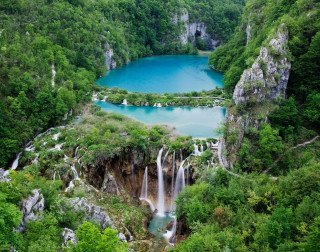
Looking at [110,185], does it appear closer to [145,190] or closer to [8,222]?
[145,190]

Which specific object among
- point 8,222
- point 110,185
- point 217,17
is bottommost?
point 110,185

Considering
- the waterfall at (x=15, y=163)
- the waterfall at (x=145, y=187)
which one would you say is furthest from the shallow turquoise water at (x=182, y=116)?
the waterfall at (x=15, y=163)

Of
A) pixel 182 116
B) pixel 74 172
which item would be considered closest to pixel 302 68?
pixel 182 116

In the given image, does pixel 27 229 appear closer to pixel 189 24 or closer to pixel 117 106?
pixel 117 106

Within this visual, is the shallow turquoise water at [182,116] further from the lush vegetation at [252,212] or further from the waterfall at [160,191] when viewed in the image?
the lush vegetation at [252,212]

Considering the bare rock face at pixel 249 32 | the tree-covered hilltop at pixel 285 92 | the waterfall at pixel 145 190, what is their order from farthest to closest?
the bare rock face at pixel 249 32
the tree-covered hilltop at pixel 285 92
the waterfall at pixel 145 190

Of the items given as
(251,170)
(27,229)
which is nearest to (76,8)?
(251,170)
